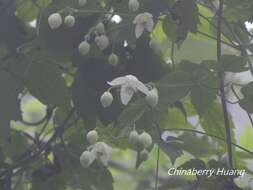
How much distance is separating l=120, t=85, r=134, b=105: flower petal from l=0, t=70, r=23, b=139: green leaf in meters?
0.31

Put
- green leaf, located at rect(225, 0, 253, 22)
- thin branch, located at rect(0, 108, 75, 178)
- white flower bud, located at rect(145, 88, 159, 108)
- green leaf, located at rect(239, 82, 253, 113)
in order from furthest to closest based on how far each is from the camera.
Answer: thin branch, located at rect(0, 108, 75, 178) < green leaf, located at rect(225, 0, 253, 22) < green leaf, located at rect(239, 82, 253, 113) < white flower bud, located at rect(145, 88, 159, 108)

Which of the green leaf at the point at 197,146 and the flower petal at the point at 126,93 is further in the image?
the green leaf at the point at 197,146

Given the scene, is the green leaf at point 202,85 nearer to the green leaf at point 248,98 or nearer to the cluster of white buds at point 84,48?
the green leaf at point 248,98

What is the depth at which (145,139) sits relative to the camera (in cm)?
106

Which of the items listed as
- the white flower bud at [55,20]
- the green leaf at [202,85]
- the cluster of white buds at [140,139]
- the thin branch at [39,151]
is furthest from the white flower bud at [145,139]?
the thin branch at [39,151]

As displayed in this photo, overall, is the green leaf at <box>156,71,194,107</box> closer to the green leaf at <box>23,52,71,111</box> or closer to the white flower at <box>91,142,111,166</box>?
the white flower at <box>91,142,111,166</box>

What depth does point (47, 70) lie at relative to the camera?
135 cm

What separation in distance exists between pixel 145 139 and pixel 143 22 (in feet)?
0.69

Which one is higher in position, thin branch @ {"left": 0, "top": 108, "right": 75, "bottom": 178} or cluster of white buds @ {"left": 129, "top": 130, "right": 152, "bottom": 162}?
cluster of white buds @ {"left": 129, "top": 130, "right": 152, "bottom": 162}

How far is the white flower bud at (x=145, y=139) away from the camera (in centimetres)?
106

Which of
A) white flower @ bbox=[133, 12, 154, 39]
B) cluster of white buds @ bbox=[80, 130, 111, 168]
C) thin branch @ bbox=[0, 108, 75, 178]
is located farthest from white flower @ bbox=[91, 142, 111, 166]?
thin branch @ bbox=[0, 108, 75, 178]

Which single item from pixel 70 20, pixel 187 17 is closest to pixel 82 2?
pixel 70 20

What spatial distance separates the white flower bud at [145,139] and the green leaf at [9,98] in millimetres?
352

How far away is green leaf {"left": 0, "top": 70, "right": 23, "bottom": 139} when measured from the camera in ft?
4.35
